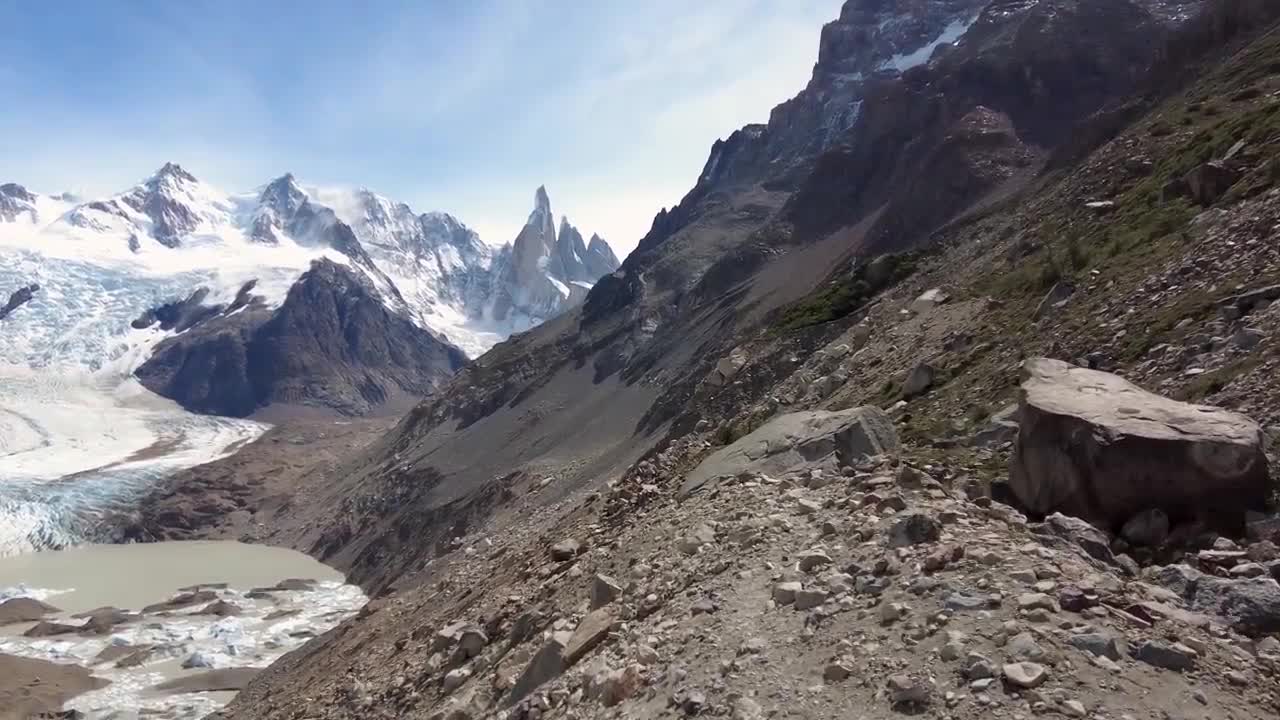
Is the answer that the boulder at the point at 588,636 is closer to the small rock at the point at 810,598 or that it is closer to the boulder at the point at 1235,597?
the small rock at the point at 810,598

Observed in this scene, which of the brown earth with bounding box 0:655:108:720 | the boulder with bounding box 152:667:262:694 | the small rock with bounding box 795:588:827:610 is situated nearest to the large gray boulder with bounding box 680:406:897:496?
the small rock with bounding box 795:588:827:610

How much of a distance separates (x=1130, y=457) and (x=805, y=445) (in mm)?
4465

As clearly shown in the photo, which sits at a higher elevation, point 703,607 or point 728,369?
point 703,607

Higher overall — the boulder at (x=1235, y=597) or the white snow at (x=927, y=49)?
the white snow at (x=927, y=49)

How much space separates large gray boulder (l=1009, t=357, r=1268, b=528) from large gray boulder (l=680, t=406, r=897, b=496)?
7.83ft

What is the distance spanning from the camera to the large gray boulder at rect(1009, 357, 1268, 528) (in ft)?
26.7

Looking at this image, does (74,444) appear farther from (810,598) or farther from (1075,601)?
(1075,601)

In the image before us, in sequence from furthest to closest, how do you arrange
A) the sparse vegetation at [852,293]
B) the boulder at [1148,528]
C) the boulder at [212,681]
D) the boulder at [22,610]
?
the boulder at [22,610] < the boulder at [212,681] < the sparse vegetation at [852,293] < the boulder at [1148,528]

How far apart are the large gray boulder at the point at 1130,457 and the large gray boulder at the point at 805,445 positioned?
239cm

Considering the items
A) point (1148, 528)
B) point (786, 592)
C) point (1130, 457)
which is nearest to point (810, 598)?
point (786, 592)

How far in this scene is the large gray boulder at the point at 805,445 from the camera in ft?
39.3

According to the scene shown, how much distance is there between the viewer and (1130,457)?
28.2 ft

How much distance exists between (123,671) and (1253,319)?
50485 millimetres

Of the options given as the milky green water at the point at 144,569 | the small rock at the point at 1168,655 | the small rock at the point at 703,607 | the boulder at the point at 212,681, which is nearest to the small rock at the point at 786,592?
the small rock at the point at 703,607
